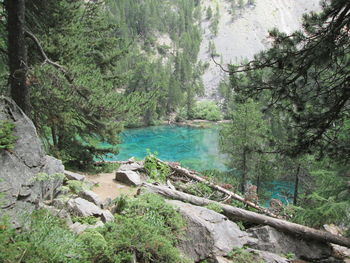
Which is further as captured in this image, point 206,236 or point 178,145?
point 178,145

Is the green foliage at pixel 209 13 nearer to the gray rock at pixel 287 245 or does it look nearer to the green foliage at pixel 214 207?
the green foliage at pixel 214 207

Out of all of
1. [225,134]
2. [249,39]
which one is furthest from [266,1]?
[225,134]

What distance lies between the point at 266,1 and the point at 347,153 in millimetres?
156311

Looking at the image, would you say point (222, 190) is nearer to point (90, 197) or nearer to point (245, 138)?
point (90, 197)

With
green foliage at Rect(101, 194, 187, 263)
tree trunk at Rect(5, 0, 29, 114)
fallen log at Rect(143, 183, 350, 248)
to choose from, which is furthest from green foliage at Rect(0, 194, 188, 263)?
tree trunk at Rect(5, 0, 29, 114)

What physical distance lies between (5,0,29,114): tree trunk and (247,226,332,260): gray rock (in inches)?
271

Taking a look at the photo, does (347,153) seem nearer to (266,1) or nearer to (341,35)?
(341,35)

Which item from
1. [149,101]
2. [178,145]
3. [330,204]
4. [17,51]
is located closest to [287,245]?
[330,204]

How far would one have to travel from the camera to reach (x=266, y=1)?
140125mm

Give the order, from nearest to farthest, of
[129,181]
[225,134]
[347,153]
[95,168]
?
[347,153]
[129,181]
[95,168]
[225,134]

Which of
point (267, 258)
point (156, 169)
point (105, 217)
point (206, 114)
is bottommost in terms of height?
point (267, 258)

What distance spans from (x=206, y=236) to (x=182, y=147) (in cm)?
3485

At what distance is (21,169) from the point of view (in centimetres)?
486

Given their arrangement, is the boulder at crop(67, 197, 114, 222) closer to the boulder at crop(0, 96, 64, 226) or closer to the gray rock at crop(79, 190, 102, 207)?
the boulder at crop(0, 96, 64, 226)
